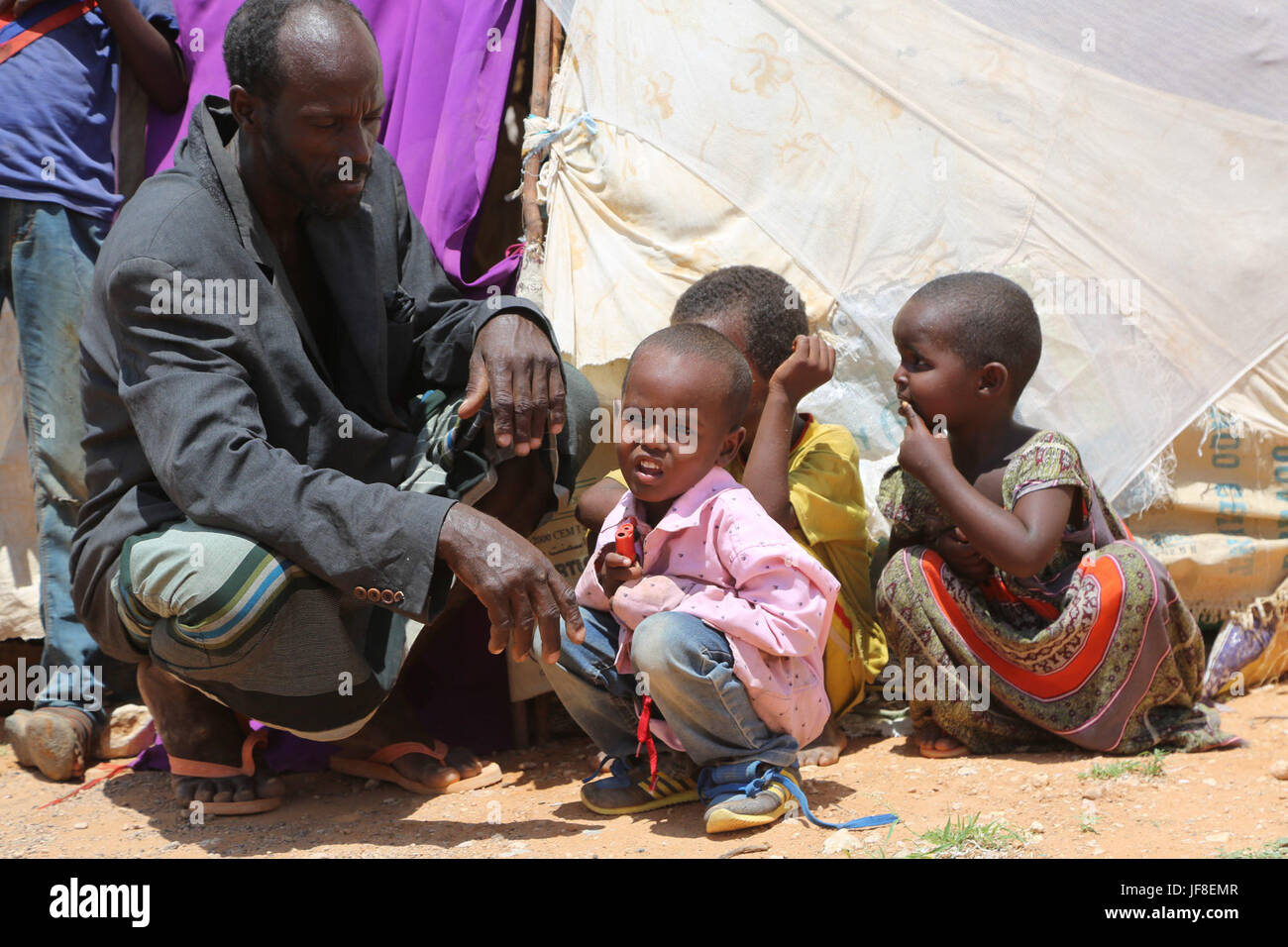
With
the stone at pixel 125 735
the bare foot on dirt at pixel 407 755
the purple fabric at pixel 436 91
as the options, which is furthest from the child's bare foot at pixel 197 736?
the purple fabric at pixel 436 91

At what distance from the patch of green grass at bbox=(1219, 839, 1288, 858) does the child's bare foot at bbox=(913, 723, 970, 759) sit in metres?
0.80

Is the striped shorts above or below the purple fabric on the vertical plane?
below

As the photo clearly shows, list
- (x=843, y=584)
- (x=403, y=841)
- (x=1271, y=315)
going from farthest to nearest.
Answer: (x=1271, y=315) < (x=843, y=584) < (x=403, y=841)

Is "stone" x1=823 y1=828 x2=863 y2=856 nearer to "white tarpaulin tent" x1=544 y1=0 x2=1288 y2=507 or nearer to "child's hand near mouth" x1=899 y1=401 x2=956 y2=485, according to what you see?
"child's hand near mouth" x1=899 y1=401 x2=956 y2=485

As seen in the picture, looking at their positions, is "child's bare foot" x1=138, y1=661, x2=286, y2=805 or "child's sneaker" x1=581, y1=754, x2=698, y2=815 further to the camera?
"child's bare foot" x1=138, y1=661, x2=286, y2=805

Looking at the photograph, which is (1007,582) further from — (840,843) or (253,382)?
(253,382)

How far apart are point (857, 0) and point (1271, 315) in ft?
4.63

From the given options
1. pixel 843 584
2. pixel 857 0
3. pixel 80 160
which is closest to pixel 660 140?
pixel 857 0

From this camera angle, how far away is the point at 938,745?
9.43 feet

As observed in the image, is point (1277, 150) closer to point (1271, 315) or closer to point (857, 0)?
point (1271, 315)

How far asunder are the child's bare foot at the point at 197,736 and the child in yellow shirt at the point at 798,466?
92 cm

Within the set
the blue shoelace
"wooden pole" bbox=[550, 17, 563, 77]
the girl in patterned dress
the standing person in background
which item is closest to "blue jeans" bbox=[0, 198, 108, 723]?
the standing person in background

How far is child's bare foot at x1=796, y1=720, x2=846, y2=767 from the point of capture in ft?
9.29

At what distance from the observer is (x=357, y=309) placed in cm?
290
